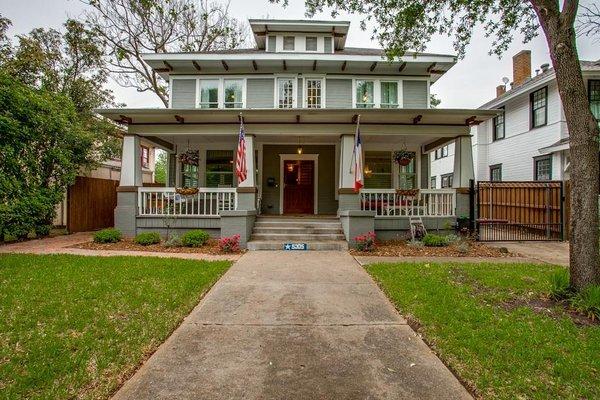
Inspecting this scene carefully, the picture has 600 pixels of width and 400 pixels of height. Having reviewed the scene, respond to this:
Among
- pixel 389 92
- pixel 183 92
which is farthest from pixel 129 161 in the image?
pixel 389 92

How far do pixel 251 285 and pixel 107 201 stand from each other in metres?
9.87

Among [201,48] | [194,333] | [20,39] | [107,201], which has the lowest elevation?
[194,333]

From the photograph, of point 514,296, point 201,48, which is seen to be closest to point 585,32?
point 514,296

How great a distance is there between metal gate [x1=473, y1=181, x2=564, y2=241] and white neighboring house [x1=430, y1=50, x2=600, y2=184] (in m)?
2.02

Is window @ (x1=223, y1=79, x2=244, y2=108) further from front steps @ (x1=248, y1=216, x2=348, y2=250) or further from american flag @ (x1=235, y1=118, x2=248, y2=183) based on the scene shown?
front steps @ (x1=248, y1=216, x2=348, y2=250)

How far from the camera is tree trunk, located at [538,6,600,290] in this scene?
3947 millimetres

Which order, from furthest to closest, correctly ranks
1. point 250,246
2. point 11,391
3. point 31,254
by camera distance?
1. point 250,246
2. point 31,254
3. point 11,391

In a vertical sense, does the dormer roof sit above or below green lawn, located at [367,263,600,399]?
above

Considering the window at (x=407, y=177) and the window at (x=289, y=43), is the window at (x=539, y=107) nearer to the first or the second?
the window at (x=407, y=177)

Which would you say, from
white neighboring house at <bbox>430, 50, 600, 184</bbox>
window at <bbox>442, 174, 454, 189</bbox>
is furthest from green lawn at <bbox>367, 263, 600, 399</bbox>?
window at <bbox>442, 174, 454, 189</bbox>

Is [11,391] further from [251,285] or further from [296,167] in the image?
[296,167]

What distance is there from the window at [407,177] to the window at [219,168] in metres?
6.90

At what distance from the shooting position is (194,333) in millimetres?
3324

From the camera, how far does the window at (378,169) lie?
40.0 feet
